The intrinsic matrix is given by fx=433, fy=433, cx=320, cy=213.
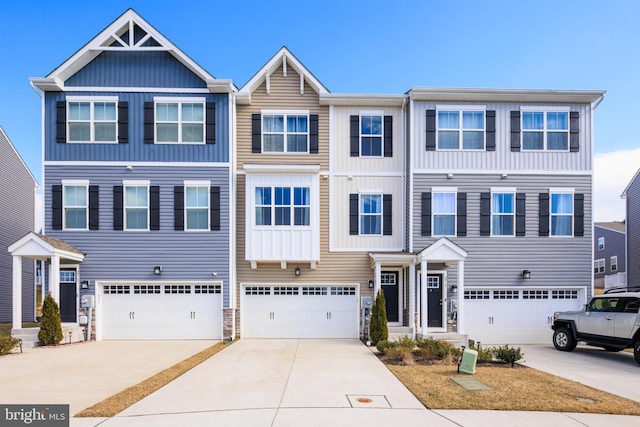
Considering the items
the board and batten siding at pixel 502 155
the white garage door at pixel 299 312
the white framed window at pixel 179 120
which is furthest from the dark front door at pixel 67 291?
the board and batten siding at pixel 502 155

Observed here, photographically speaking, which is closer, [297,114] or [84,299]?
[84,299]

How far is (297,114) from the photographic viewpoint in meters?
16.3

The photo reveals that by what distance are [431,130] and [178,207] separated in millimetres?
9629

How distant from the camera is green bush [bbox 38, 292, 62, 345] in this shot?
44.9 feet

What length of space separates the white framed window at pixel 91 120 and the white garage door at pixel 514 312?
14.3 m

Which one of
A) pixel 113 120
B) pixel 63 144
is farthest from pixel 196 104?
pixel 63 144

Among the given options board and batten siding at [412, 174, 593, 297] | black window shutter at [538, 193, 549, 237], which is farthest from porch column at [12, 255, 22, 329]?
black window shutter at [538, 193, 549, 237]

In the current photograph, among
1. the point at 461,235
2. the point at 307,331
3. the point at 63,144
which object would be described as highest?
the point at 63,144

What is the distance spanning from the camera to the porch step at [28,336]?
13.6 metres

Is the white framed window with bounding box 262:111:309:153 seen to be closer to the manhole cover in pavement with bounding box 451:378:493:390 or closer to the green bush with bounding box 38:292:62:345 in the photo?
the green bush with bounding box 38:292:62:345

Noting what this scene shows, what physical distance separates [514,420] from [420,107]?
39.0 ft

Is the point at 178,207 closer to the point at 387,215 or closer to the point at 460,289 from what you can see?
the point at 387,215

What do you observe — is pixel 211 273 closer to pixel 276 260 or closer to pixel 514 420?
pixel 276 260

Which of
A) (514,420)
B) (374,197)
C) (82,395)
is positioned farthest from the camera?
(374,197)
